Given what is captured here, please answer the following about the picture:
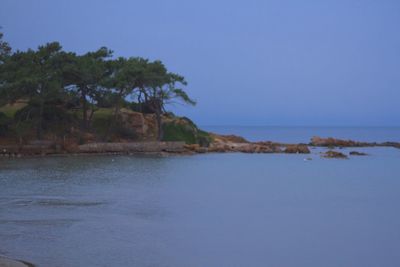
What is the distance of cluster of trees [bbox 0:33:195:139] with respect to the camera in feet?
151

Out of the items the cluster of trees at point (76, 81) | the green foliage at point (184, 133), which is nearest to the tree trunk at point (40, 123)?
the cluster of trees at point (76, 81)

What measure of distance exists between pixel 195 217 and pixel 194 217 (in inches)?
1.5

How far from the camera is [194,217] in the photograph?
63.7 ft

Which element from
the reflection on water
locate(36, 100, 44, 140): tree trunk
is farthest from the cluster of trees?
the reflection on water

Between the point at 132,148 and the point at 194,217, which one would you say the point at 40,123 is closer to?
the point at 132,148

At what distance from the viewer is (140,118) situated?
182 feet

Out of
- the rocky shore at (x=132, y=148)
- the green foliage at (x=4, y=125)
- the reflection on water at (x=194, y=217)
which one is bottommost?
the reflection on water at (x=194, y=217)

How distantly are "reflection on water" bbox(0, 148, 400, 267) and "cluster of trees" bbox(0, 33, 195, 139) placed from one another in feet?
38.5

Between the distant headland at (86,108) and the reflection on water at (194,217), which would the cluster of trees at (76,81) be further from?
the reflection on water at (194,217)

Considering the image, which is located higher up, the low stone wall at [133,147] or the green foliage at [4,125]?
the green foliage at [4,125]

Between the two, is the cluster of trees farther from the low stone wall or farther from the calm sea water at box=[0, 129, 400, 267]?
the calm sea water at box=[0, 129, 400, 267]

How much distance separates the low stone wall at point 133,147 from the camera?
4828 centimetres

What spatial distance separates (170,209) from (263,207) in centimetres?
387

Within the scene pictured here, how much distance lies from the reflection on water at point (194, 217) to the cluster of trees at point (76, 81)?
1174cm
